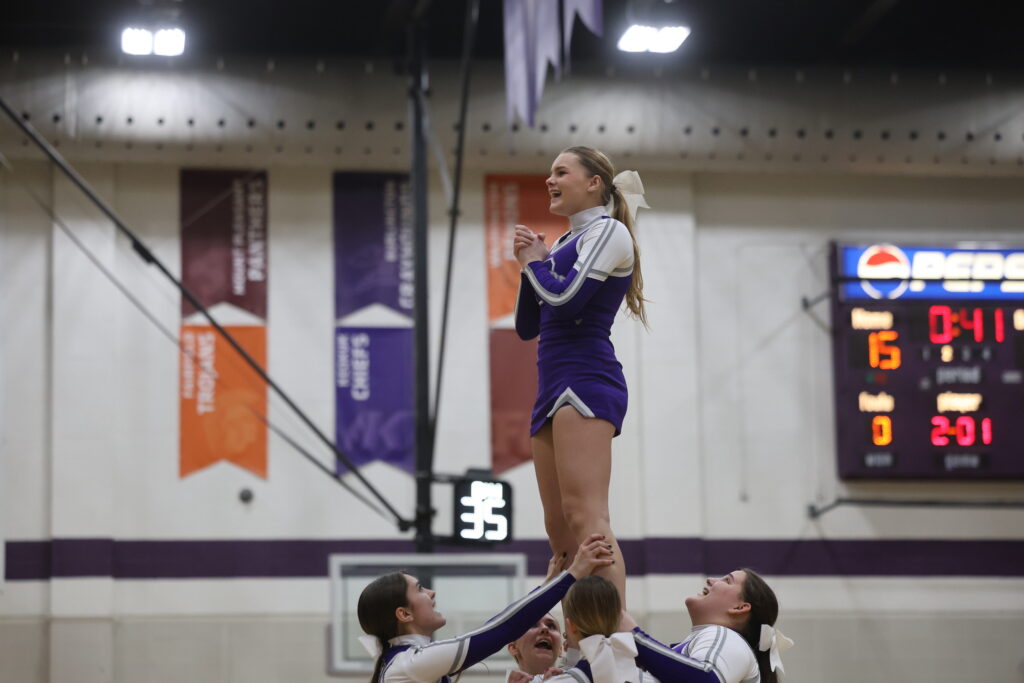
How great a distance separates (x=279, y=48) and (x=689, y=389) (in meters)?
4.76

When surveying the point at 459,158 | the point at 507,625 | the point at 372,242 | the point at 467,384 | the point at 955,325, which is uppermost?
the point at 459,158

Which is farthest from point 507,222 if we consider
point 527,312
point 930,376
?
point 527,312

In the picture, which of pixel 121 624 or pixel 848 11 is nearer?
pixel 121 624

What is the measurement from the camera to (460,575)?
8578 mm

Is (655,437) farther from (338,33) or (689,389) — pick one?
(338,33)

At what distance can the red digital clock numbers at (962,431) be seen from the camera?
10836 mm

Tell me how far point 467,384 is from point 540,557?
1.57 meters

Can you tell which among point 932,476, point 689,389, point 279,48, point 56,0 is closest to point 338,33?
point 279,48

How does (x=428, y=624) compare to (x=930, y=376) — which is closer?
(x=428, y=624)

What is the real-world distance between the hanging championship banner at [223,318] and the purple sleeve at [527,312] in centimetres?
688

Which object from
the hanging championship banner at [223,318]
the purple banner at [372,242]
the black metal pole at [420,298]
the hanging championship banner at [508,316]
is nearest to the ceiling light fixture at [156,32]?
the hanging championship banner at [223,318]

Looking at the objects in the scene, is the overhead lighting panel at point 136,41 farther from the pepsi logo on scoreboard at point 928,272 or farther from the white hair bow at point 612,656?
the white hair bow at point 612,656

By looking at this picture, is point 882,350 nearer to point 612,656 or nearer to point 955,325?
point 955,325

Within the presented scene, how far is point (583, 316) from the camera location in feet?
12.8
